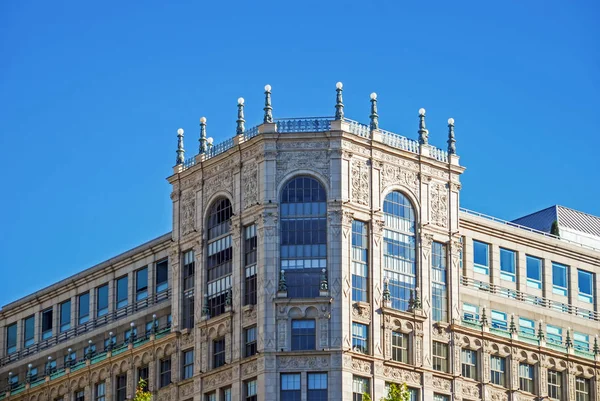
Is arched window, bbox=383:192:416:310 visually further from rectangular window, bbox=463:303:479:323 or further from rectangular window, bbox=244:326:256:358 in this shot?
rectangular window, bbox=244:326:256:358

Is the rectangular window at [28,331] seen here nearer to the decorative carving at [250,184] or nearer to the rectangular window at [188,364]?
the rectangular window at [188,364]

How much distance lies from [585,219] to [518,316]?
58.6 ft

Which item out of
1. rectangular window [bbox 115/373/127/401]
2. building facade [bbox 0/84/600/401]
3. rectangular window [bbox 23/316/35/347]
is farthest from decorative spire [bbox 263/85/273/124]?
rectangular window [bbox 23/316/35/347]

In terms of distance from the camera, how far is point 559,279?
151m

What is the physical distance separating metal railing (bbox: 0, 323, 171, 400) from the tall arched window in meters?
6.50

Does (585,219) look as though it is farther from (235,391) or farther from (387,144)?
(235,391)

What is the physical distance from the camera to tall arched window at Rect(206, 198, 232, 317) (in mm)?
136750

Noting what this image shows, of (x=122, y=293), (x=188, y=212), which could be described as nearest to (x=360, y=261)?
(x=188, y=212)

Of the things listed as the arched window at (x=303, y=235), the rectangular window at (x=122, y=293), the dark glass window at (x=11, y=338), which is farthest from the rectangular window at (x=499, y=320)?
the dark glass window at (x=11, y=338)

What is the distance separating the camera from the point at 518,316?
147 metres

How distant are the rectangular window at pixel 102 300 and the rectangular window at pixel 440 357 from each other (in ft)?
96.5

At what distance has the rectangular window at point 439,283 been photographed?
454 ft

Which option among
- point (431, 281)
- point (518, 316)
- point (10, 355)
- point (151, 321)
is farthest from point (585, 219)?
point (10, 355)

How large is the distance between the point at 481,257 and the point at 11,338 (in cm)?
4335
